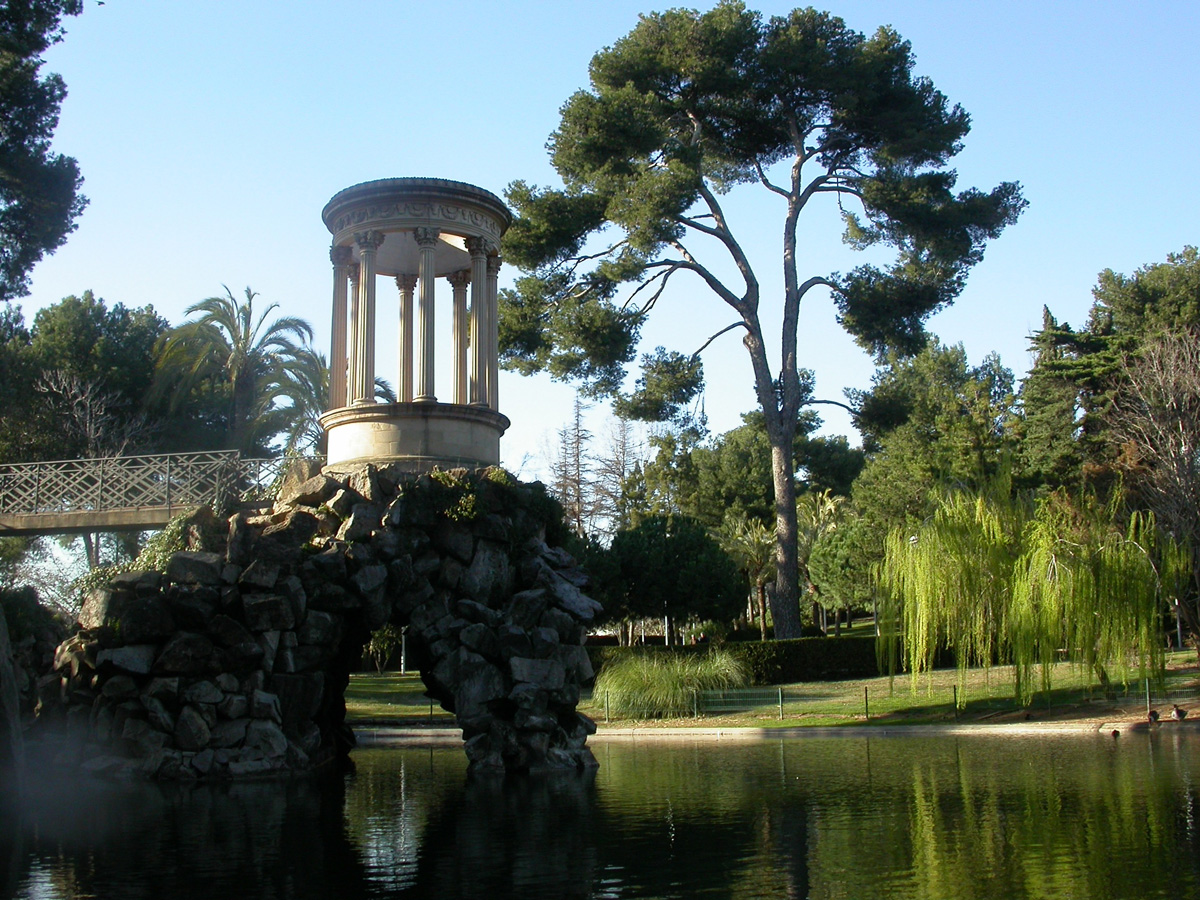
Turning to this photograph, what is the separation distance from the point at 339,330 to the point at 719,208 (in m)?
18.3

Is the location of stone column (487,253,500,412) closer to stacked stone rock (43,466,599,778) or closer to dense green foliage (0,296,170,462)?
stacked stone rock (43,466,599,778)

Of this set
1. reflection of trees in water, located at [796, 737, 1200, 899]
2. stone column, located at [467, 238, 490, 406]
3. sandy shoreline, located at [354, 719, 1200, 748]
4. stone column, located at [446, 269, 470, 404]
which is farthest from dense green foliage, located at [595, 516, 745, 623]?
reflection of trees in water, located at [796, 737, 1200, 899]

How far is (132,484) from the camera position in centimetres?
2512

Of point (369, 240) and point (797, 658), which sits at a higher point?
point (369, 240)

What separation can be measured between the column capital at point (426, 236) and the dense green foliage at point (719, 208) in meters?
12.3

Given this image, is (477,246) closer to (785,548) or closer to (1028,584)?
(1028,584)

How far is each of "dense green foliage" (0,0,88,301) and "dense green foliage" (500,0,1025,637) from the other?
517 inches

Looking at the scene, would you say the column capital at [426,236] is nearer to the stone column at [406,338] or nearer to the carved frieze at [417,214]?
the carved frieze at [417,214]

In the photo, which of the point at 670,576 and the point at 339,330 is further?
the point at 670,576

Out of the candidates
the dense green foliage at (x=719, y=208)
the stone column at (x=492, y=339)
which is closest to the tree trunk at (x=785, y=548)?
the dense green foliage at (x=719, y=208)

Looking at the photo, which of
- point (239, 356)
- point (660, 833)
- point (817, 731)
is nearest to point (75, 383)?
point (239, 356)

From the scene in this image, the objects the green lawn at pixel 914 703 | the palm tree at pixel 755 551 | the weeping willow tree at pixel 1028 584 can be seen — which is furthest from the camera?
the palm tree at pixel 755 551

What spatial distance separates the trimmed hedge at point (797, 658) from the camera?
36.2 metres

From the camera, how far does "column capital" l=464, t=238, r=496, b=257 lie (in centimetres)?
2411
